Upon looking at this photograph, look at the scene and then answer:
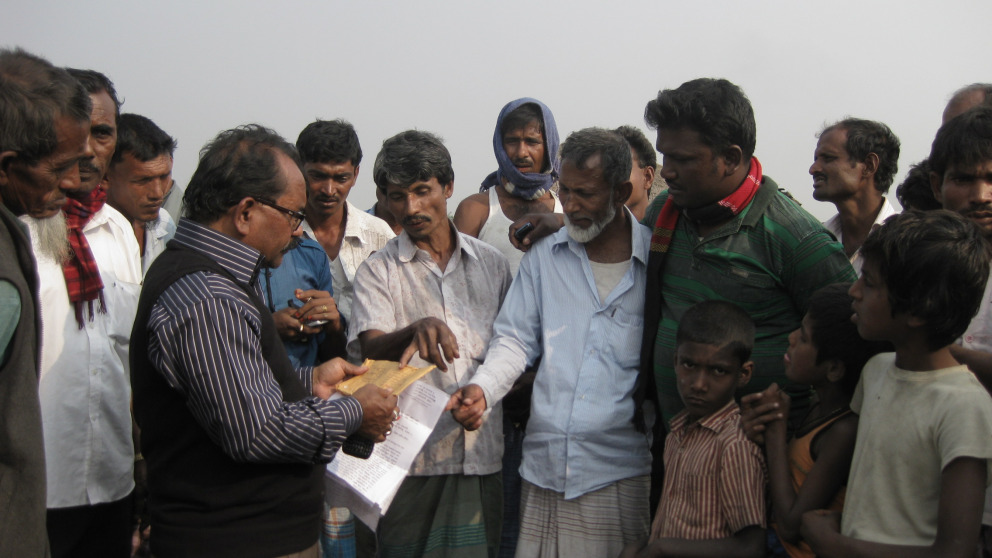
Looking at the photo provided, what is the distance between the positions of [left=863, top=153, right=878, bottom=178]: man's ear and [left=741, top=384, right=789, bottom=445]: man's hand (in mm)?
2422

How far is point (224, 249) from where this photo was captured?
2.55 metres

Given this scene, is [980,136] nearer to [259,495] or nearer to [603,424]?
[603,424]

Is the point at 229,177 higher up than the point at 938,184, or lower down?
lower down

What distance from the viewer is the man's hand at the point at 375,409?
Answer: 2.75m

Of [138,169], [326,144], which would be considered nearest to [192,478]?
[138,169]

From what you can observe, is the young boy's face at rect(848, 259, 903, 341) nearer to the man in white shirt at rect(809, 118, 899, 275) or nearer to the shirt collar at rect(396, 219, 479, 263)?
the shirt collar at rect(396, 219, 479, 263)

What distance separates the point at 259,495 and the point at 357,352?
134 centimetres

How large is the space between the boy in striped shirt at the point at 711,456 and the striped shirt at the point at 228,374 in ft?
4.61

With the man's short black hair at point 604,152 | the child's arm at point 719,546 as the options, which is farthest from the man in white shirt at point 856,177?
the child's arm at point 719,546

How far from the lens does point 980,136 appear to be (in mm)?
2809

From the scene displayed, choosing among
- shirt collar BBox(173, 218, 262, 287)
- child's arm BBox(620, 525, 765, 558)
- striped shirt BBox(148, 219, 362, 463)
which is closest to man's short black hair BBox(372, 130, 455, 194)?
shirt collar BBox(173, 218, 262, 287)

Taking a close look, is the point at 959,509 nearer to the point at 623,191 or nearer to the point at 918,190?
the point at 623,191

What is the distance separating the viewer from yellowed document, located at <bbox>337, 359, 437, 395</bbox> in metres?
2.92

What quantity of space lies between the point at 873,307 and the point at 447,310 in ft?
6.42
